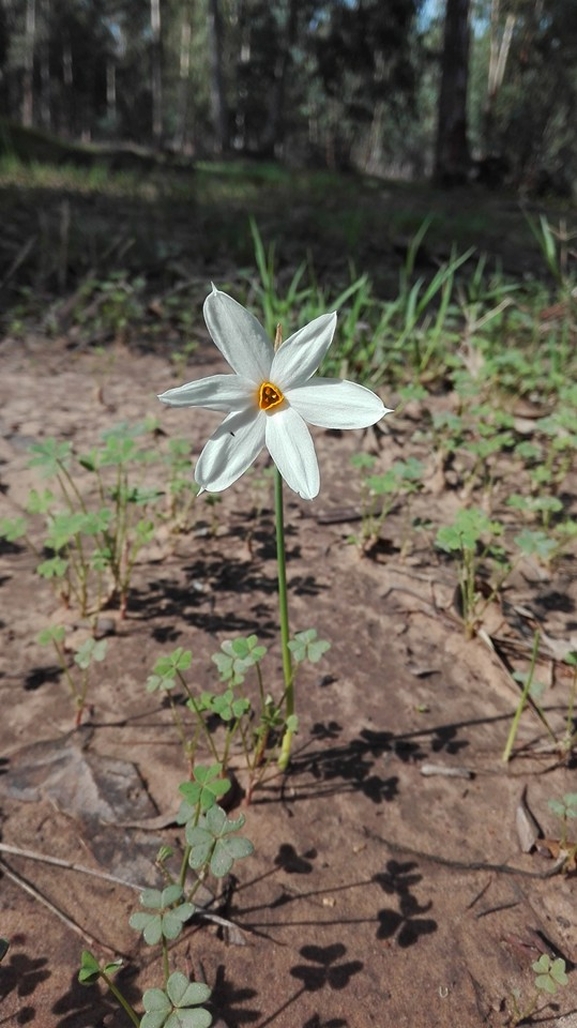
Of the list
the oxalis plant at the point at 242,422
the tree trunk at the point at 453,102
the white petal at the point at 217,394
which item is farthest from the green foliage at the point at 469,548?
the tree trunk at the point at 453,102

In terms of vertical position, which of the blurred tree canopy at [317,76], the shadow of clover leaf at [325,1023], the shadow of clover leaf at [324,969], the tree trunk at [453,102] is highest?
the blurred tree canopy at [317,76]

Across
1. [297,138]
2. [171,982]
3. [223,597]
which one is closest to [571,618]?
[223,597]

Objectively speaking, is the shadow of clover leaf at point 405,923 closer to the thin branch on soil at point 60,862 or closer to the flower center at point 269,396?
the thin branch on soil at point 60,862

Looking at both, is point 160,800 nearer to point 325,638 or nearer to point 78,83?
point 325,638

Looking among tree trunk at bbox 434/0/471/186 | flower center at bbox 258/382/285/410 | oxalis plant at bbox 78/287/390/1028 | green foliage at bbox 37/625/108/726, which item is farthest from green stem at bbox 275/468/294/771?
tree trunk at bbox 434/0/471/186

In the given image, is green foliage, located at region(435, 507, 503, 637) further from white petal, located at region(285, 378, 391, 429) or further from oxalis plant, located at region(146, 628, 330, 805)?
white petal, located at region(285, 378, 391, 429)

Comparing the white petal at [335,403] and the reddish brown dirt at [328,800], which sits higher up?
the white petal at [335,403]

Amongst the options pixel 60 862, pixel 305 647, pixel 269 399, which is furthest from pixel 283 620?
pixel 60 862

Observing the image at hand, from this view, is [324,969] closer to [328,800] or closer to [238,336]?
[328,800]
